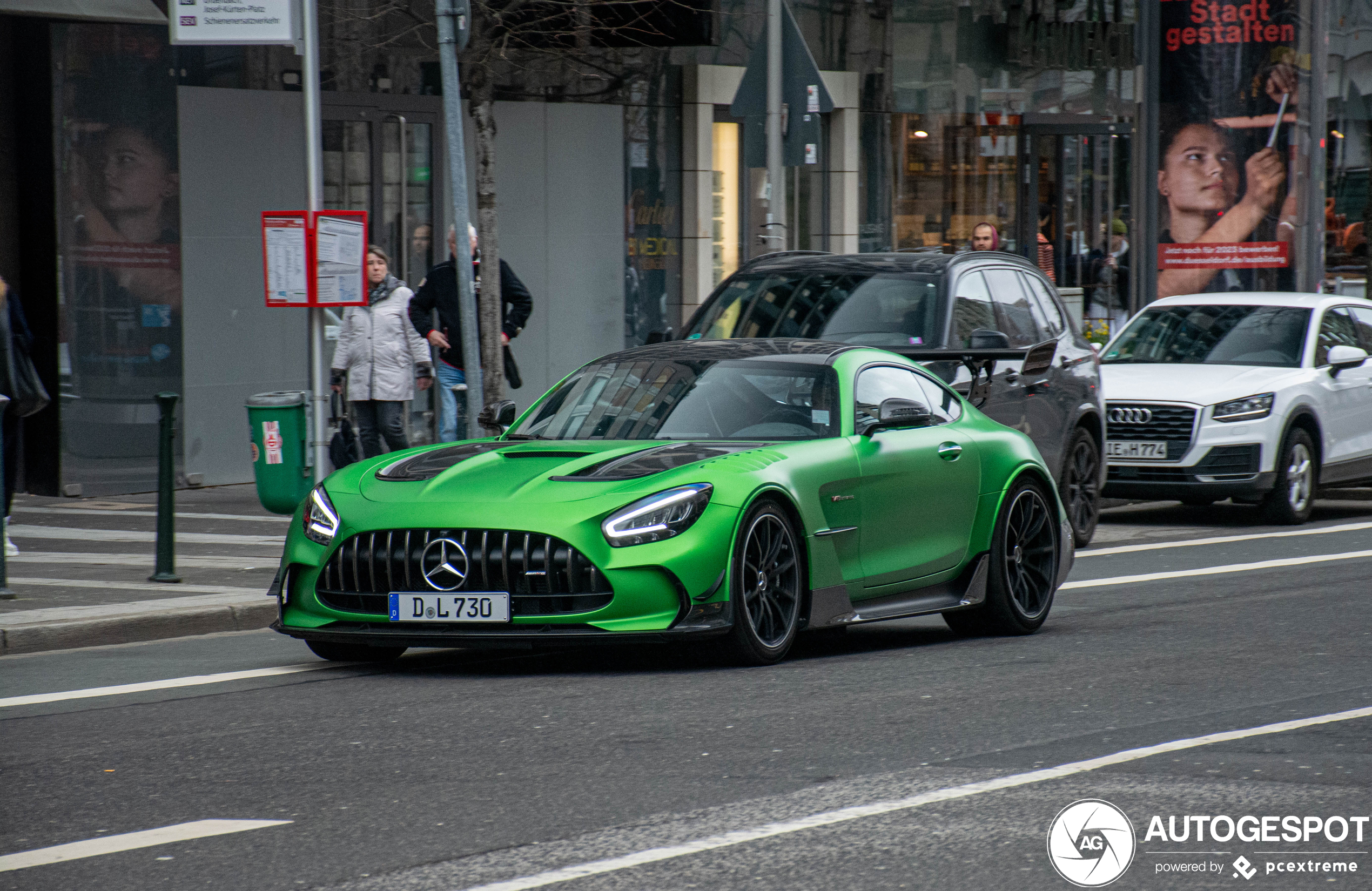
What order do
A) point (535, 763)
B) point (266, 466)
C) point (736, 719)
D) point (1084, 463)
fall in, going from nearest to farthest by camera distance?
point (535, 763)
point (736, 719)
point (266, 466)
point (1084, 463)

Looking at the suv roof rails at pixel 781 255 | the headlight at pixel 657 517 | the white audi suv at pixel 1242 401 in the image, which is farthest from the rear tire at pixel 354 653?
the white audi suv at pixel 1242 401

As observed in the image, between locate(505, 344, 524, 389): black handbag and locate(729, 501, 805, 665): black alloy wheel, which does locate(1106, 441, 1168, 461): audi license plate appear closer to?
locate(505, 344, 524, 389): black handbag

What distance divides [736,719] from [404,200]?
42.5 feet

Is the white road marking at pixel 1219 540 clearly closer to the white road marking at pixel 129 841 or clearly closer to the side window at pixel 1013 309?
the side window at pixel 1013 309

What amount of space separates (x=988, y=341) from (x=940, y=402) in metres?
2.54

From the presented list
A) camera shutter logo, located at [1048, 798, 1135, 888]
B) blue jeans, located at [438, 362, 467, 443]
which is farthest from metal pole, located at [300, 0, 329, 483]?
camera shutter logo, located at [1048, 798, 1135, 888]

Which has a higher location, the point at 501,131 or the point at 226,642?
the point at 501,131

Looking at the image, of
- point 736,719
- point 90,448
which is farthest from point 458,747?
point 90,448

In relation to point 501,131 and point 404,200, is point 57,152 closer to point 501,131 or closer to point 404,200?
point 404,200

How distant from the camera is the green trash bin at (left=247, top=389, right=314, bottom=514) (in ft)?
42.4

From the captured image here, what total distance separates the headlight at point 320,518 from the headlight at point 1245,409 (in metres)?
8.93

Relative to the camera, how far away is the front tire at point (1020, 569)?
9.74 metres

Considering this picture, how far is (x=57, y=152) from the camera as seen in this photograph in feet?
52.8

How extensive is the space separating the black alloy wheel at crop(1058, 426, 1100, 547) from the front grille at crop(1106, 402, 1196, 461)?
1042 mm
